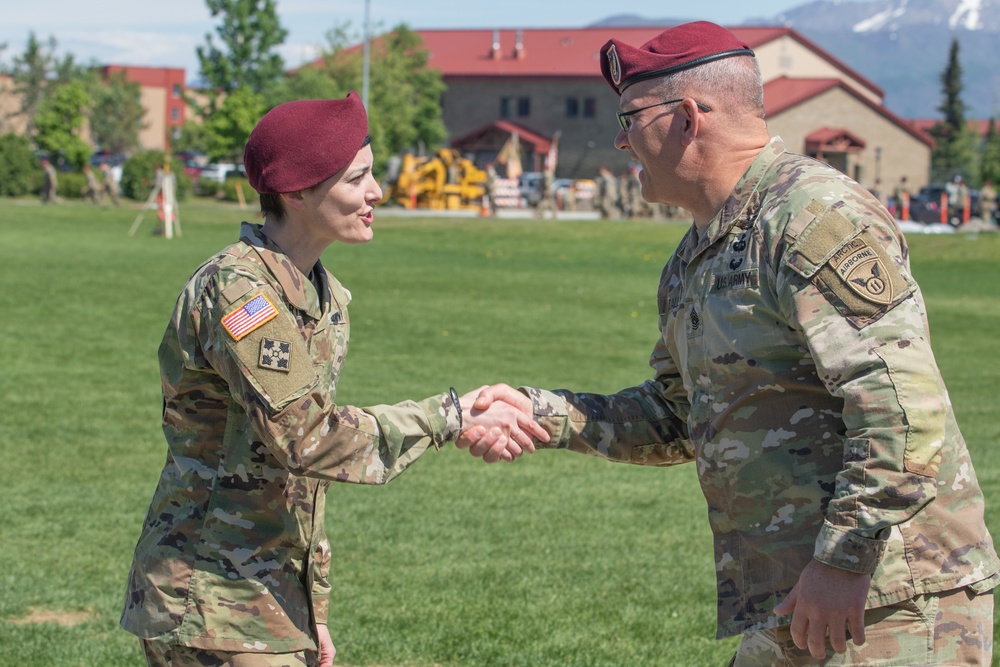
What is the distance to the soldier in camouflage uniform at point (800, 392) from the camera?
2703 mm

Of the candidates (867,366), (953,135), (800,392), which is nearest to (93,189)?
(800,392)

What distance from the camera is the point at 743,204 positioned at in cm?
312

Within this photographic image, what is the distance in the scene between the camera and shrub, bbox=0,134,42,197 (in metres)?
54.9

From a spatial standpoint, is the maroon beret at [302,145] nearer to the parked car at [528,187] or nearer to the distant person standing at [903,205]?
the distant person standing at [903,205]

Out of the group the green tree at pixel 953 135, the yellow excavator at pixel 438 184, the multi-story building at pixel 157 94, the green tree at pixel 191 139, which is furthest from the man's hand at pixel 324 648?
the multi-story building at pixel 157 94

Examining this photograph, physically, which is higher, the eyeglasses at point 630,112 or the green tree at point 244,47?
the green tree at point 244,47

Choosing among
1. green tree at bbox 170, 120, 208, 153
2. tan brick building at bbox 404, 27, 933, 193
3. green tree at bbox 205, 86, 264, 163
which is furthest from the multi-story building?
green tree at bbox 205, 86, 264, 163

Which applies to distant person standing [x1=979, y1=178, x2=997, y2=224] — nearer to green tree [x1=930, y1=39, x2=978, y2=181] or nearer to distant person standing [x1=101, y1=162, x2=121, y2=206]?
distant person standing [x1=101, y1=162, x2=121, y2=206]

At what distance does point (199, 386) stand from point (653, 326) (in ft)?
53.2

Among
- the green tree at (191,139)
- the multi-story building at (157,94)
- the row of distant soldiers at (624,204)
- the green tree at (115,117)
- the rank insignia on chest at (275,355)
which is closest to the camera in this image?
the rank insignia on chest at (275,355)

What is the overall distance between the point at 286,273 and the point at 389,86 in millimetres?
75748

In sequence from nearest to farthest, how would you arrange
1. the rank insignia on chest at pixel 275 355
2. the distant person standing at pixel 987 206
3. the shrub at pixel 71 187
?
the rank insignia on chest at pixel 275 355 < the distant person standing at pixel 987 206 < the shrub at pixel 71 187

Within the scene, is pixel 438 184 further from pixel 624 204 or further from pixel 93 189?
pixel 93 189

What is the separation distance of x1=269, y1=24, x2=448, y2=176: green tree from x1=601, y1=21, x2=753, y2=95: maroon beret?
210 feet
